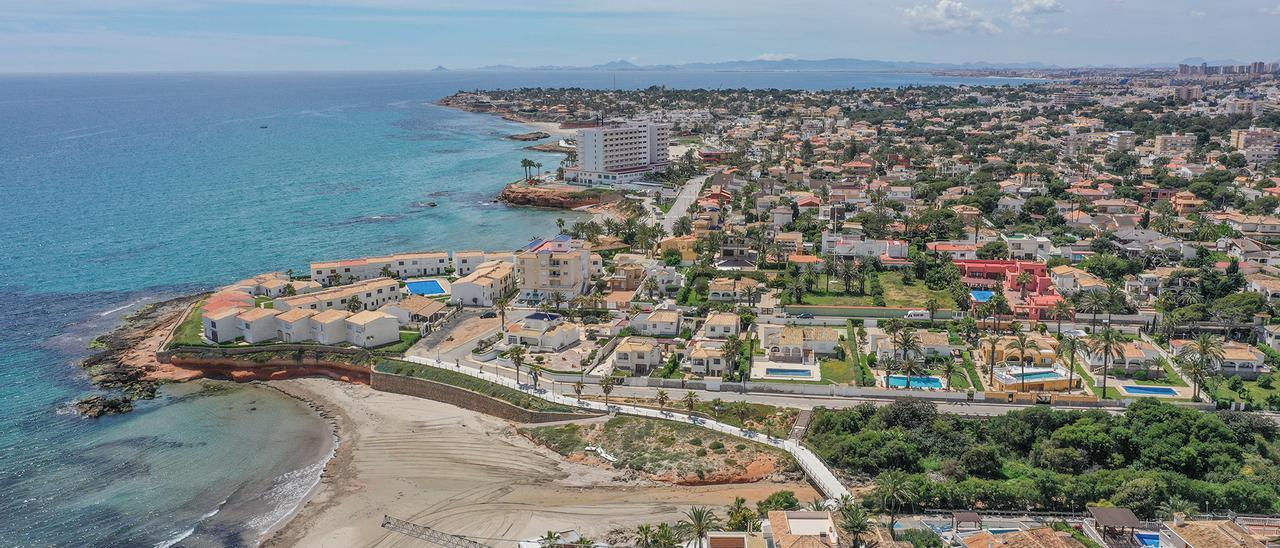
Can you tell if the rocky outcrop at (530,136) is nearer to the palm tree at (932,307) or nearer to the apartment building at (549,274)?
the apartment building at (549,274)

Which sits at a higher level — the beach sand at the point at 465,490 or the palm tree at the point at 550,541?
the palm tree at the point at 550,541

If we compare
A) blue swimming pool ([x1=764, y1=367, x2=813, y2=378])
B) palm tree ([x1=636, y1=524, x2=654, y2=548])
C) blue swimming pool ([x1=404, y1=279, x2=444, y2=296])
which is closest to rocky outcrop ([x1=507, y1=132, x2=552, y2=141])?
blue swimming pool ([x1=404, y1=279, x2=444, y2=296])

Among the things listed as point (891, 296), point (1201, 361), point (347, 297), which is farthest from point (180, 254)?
point (1201, 361)

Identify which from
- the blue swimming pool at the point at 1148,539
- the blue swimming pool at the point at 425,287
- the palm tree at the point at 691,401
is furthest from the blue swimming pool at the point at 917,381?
the blue swimming pool at the point at 425,287

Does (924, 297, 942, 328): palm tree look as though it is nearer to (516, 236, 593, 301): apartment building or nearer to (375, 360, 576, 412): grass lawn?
(516, 236, 593, 301): apartment building

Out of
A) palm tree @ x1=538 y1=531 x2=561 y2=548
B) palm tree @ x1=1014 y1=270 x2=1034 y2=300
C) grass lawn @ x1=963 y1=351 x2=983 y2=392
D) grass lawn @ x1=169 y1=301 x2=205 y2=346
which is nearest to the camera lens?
palm tree @ x1=538 y1=531 x2=561 y2=548

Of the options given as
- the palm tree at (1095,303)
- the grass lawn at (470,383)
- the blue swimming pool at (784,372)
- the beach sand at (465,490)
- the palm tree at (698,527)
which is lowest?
the beach sand at (465,490)

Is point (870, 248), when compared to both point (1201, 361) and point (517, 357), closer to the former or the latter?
point (1201, 361)
